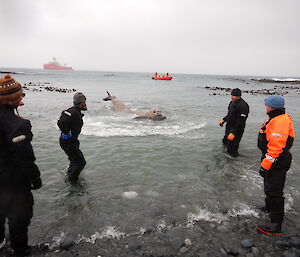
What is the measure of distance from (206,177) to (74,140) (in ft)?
14.3

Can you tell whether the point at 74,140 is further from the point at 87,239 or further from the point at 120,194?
the point at 87,239

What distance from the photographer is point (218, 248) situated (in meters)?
4.48

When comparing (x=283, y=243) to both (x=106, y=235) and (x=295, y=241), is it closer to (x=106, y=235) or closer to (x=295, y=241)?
(x=295, y=241)

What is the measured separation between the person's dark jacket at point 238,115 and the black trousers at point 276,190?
13.1 ft

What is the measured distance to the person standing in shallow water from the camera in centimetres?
332

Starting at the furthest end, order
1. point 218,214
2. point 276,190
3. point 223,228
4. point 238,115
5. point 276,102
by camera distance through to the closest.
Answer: point 238,115, point 218,214, point 223,228, point 276,190, point 276,102

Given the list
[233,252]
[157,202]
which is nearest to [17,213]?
[157,202]

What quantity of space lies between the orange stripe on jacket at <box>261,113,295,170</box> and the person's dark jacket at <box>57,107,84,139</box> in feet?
15.3

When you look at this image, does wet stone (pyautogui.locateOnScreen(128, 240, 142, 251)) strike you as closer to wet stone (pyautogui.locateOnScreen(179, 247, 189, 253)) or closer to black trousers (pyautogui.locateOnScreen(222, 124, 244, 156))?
wet stone (pyautogui.locateOnScreen(179, 247, 189, 253))

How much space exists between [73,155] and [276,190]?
16.8 ft

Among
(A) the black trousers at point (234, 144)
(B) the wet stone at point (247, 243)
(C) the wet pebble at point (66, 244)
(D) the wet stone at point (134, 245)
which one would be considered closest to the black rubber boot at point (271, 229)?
(B) the wet stone at point (247, 243)

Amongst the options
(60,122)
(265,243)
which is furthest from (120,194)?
(265,243)

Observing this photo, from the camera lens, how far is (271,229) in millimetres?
4953

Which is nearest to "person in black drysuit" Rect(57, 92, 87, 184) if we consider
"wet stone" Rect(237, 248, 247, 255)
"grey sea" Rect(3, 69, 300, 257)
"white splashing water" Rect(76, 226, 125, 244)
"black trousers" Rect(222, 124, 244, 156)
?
"grey sea" Rect(3, 69, 300, 257)
